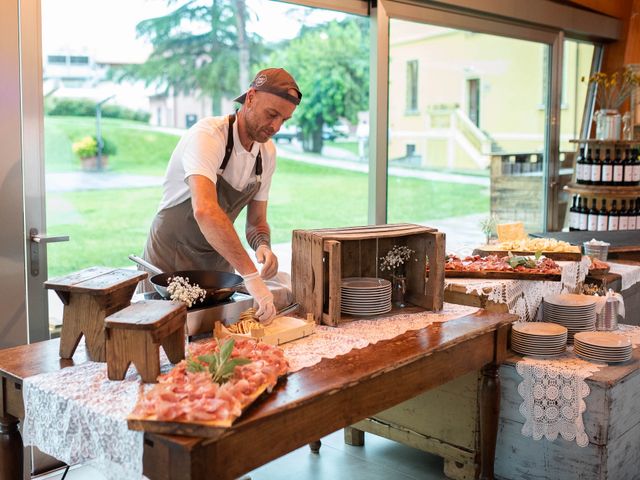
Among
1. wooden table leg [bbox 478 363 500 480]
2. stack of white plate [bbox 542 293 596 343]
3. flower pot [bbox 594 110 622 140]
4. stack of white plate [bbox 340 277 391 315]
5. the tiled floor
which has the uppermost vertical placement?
flower pot [bbox 594 110 622 140]

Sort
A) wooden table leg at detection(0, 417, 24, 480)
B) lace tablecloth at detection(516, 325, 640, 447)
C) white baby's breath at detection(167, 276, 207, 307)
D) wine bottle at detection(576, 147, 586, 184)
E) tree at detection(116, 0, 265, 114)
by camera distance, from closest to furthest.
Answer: wooden table leg at detection(0, 417, 24, 480) → white baby's breath at detection(167, 276, 207, 307) → lace tablecloth at detection(516, 325, 640, 447) → tree at detection(116, 0, 265, 114) → wine bottle at detection(576, 147, 586, 184)

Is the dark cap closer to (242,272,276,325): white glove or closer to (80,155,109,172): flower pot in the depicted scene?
(242,272,276,325): white glove

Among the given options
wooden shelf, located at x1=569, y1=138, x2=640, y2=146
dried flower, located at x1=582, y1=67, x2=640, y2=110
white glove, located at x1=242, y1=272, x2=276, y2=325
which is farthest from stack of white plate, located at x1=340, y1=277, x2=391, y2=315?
dried flower, located at x1=582, y1=67, x2=640, y2=110

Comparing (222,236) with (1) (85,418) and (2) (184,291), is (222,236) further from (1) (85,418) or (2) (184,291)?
(1) (85,418)

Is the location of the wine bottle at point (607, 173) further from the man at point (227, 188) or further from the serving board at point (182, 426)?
the serving board at point (182, 426)

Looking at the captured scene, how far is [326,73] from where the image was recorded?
546cm

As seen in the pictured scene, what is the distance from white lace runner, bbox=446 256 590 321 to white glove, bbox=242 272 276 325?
1149mm

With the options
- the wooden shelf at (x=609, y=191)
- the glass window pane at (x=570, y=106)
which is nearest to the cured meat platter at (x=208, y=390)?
the wooden shelf at (x=609, y=191)

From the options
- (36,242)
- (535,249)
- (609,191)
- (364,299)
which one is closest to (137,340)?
(364,299)

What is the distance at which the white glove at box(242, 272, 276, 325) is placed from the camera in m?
2.46

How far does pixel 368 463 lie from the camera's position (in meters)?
3.38

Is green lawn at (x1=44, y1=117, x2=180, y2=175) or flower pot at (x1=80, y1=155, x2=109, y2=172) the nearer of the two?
green lawn at (x1=44, y1=117, x2=180, y2=175)

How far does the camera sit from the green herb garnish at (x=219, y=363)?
185cm

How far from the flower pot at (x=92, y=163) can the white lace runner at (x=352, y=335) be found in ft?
5.37
